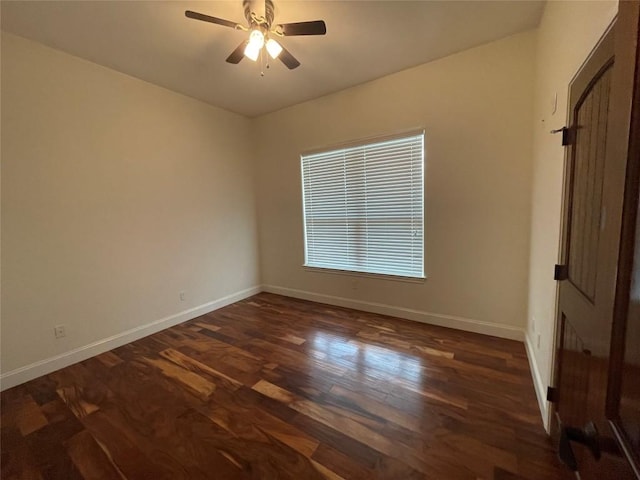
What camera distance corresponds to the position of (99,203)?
2680 mm

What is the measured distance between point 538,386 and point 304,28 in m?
2.99

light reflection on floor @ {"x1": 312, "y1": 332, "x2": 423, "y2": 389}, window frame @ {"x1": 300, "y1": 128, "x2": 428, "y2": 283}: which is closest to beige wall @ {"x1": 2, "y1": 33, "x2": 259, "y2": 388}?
window frame @ {"x1": 300, "y1": 128, "x2": 428, "y2": 283}

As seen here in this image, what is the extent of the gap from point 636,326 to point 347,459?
4.75ft

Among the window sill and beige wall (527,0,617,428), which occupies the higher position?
beige wall (527,0,617,428)

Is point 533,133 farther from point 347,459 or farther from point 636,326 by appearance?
point 347,459

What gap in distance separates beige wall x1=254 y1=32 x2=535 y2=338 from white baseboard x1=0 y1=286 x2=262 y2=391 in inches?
85.0

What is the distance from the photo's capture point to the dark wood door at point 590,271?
65 cm

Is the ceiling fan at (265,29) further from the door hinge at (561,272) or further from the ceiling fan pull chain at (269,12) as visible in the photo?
the door hinge at (561,272)

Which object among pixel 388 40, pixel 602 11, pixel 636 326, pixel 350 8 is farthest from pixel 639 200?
pixel 388 40

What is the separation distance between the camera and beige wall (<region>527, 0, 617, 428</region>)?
1.21 meters

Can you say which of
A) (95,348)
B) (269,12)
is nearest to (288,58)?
(269,12)

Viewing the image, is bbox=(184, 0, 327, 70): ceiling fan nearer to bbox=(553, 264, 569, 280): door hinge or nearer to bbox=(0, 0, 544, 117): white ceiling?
bbox=(0, 0, 544, 117): white ceiling

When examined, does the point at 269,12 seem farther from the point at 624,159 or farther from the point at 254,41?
the point at 624,159

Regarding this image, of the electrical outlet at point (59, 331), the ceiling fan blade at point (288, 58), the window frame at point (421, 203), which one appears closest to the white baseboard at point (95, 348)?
the electrical outlet at point (59, 331)
